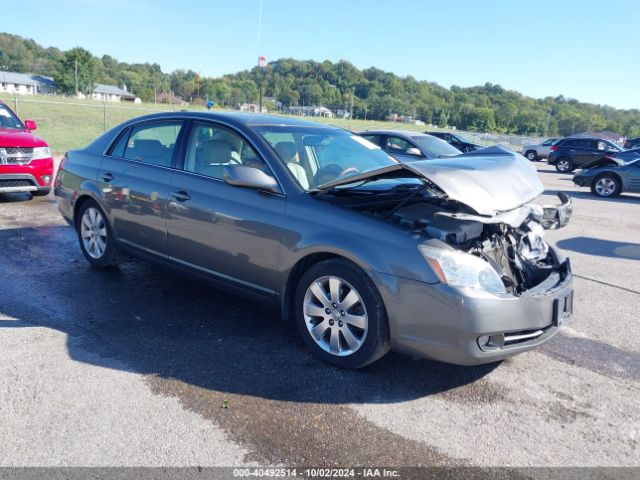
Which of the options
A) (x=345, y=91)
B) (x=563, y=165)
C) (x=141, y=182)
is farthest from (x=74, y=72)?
(x=141, y=182)

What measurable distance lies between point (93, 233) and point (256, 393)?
326 centimetres

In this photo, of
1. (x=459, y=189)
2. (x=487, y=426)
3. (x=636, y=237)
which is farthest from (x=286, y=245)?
(x=636, y=237)

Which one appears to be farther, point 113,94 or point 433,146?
point 113,94

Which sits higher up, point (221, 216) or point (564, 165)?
point (221, 216)

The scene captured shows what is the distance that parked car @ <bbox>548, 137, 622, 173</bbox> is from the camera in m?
23.7

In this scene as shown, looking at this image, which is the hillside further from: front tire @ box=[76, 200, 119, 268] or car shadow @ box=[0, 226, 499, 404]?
car shadow @ box=[0, 226, 499, 404]

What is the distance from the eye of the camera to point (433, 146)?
12914 mm

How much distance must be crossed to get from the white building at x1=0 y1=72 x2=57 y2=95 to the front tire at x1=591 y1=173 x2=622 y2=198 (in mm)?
96187

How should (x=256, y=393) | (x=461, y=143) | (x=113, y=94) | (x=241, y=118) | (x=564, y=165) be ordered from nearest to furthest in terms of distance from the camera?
(x=256, y=393), (x=241, y=118), (x=461, y=143), (x=564, y=165), (x=113, y=94)

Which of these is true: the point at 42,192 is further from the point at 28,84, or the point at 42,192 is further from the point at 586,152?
the point at 28,84

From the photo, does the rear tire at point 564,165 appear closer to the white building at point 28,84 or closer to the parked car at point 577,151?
the parked car at point 577,151

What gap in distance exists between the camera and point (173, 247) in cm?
466

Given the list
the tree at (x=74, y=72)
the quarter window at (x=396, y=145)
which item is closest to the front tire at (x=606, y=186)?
the quarter window at (x=396, y=145)

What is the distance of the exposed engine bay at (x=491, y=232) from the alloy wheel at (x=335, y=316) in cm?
→ 56
